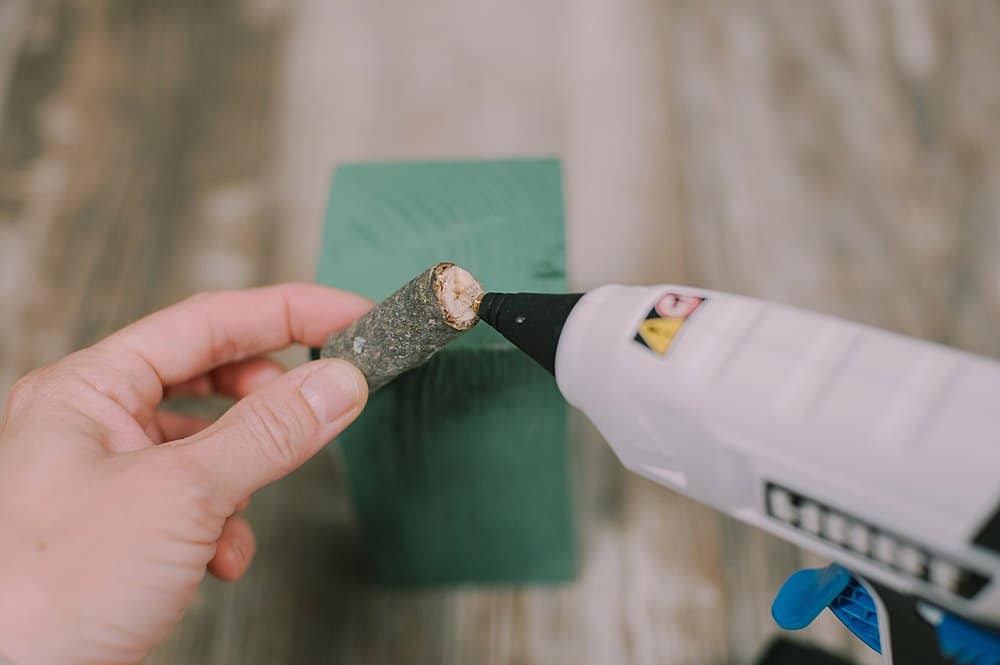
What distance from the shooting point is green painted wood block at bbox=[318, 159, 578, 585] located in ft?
2.12

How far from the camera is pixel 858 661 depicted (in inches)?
31.0

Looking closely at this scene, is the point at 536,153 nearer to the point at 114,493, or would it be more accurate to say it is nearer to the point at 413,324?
the point at 413,324

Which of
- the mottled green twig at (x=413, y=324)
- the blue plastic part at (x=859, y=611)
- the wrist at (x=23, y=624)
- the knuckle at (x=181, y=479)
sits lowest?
the blue plastic part at (x=859, y=611)

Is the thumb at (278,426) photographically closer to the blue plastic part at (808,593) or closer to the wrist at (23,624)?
the wrist at (23,624)

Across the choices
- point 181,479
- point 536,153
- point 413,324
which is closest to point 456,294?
point 413,324

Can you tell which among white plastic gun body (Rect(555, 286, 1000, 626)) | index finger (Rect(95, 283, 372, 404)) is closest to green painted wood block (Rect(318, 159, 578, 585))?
index finger (Rect(95, 283, 372, 404))

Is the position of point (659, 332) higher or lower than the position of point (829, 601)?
higher

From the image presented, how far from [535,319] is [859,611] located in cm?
25

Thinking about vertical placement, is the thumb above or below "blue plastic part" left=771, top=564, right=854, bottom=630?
above

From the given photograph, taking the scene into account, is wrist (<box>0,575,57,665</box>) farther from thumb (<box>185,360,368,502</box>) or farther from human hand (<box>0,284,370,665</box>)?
thumb (<box>185,360,368,502</box>)

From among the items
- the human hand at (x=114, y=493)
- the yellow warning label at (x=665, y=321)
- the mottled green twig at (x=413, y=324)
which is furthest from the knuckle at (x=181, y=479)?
the yellow warning label at (x=665, y=321)

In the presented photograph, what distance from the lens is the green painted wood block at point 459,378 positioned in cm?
65

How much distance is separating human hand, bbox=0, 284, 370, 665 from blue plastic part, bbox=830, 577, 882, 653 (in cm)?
31

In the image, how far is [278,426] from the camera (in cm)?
52
